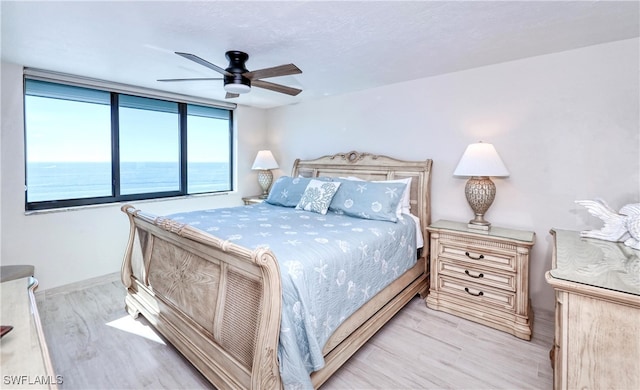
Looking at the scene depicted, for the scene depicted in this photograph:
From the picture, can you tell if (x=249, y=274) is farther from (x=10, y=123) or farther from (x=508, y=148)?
(x=10, y=123)

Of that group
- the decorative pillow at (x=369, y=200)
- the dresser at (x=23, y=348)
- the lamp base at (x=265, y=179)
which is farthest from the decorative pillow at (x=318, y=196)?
the dresser at (x=23, y=348)

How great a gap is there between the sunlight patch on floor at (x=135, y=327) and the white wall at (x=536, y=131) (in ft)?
9.27

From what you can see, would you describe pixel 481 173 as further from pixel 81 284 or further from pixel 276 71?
pixel 81 284

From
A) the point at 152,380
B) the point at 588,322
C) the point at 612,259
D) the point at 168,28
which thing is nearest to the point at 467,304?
the point at 612,259

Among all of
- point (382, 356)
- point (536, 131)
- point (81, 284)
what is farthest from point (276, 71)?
point (81, 284)

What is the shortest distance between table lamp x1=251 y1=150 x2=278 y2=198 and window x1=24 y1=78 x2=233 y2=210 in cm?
64

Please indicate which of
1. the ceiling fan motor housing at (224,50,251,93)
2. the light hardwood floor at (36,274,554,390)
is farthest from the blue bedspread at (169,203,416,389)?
the ceiling fan motor housing at (224,50,251,93)

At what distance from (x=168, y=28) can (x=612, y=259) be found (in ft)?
9.87

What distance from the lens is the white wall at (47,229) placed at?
276 cm

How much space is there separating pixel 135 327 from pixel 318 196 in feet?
6.45

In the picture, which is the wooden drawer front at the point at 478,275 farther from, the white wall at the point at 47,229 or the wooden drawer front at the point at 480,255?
the white wall at the point at 47,229

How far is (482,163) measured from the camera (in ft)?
8.22

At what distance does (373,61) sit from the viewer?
2635mm

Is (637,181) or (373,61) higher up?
(373,61)
